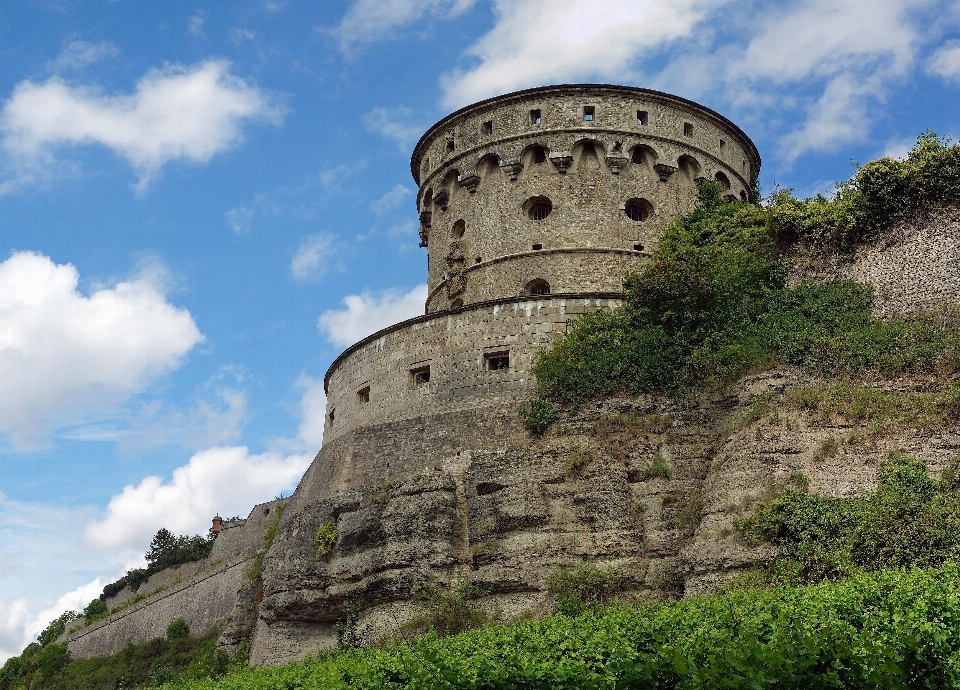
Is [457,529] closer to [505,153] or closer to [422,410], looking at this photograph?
[422,410]

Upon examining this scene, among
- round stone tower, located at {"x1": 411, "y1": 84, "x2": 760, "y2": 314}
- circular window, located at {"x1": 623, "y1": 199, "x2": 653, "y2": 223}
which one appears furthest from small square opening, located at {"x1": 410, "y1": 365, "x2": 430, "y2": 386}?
circular window, located at {"x1": 623, "y1": 199, "x2": 653, "y2": 223}

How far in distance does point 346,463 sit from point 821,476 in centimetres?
1416

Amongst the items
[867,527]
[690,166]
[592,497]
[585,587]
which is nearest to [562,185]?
[690,166]

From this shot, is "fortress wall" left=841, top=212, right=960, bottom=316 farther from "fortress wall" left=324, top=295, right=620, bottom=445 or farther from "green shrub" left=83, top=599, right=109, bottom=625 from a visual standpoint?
"green shrub" left=83, top=599, right=109, bottom=625

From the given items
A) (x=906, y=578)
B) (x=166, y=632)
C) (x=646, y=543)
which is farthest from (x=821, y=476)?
(x=166, y=632)

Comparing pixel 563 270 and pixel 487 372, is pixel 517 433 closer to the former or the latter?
pixel 487 372

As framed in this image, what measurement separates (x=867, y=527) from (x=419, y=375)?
47.5 feet

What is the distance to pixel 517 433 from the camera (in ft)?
92.1

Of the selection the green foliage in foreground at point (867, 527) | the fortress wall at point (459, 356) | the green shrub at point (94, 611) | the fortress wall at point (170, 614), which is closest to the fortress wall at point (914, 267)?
the green foliage in foreground at point (867, 527)

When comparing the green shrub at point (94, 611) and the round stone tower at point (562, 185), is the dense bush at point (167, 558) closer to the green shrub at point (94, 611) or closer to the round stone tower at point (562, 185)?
the green shrub at point (94, 611)

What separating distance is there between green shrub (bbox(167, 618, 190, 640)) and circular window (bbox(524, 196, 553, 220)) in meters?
20.2

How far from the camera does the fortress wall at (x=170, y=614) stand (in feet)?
127

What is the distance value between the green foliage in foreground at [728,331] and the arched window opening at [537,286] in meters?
5.27

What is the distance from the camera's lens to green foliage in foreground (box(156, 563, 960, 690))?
13375 millimetres
